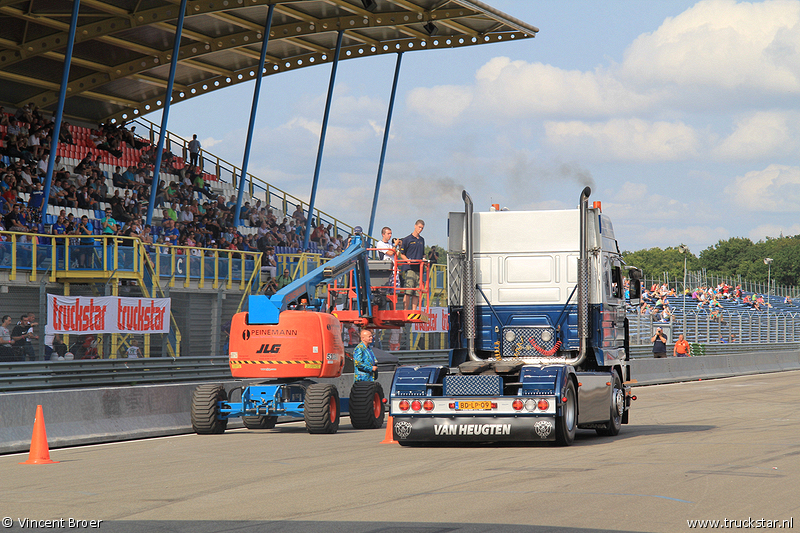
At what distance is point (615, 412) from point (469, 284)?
9.93 ft

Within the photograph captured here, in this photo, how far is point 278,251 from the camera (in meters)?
34.3

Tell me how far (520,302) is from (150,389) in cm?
643

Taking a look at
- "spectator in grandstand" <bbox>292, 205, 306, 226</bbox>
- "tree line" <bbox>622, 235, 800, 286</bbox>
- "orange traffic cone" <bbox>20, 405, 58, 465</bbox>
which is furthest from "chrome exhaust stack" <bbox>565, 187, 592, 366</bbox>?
"tree line" <bbox>622, 235, 800, 286</bbox>

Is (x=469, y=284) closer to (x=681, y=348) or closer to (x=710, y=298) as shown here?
(x=681, y=348)

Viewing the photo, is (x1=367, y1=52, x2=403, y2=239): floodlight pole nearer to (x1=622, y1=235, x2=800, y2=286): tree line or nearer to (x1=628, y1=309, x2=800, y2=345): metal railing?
(x1=628, y1=309, x2=800, y2=345): metal railing

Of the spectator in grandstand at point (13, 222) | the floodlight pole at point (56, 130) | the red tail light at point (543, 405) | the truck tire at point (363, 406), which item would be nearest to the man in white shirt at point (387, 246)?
the truck tire at point (363, 406)

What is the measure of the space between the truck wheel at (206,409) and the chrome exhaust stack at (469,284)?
4.40 metres

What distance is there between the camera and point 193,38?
36.8 metres

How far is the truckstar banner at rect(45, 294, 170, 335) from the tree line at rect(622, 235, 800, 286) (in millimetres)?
137217

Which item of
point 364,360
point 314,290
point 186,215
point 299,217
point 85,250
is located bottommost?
point 364,360

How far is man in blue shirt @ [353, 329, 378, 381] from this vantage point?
18.5 meters

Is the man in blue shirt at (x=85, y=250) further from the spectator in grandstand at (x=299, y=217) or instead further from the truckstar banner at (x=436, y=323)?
the spectator in grandstand at (x=299, y=217)

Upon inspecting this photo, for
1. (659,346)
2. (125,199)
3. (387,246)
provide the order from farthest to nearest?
(659,346)
(125,199)
(387,246)

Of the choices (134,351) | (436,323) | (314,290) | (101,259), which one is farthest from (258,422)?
(436,323)
